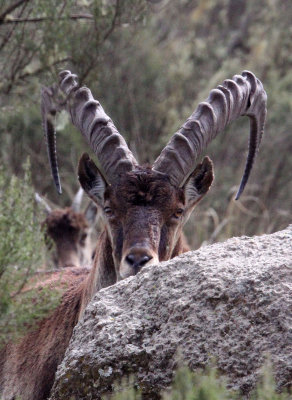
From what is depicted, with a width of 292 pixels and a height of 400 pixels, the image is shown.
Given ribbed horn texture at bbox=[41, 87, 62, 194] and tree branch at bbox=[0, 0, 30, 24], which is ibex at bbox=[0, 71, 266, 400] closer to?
ribbed horn texture at bbox=[41, 87, 62, 194]

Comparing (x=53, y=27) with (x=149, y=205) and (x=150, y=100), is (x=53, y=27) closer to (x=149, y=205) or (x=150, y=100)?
(x=149, y=205)

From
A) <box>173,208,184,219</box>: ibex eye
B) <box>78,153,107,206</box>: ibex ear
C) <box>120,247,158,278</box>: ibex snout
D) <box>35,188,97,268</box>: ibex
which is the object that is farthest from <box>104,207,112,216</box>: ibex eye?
<box>35,188,97,268</box>: ibex

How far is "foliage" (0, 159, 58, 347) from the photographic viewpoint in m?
4.30

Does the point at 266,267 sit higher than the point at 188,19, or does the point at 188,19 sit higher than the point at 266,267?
the point at 188,19

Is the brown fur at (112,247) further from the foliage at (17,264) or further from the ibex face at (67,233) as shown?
the ibex face at (67,233)

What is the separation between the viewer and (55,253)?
1119 centimetres

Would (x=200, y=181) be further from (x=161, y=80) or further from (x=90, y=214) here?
(x=161, y=80)

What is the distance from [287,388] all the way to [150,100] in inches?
493

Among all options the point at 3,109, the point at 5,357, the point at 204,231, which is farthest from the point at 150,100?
the point at 5,357

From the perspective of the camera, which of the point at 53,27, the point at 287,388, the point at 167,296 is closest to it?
the point at 287,388

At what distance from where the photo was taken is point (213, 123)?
6004mm

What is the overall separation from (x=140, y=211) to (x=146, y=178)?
26 centimetres

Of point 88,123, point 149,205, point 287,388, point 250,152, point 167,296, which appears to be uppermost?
point 250,152

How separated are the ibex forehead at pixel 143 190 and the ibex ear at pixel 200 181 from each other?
12.2 inches
